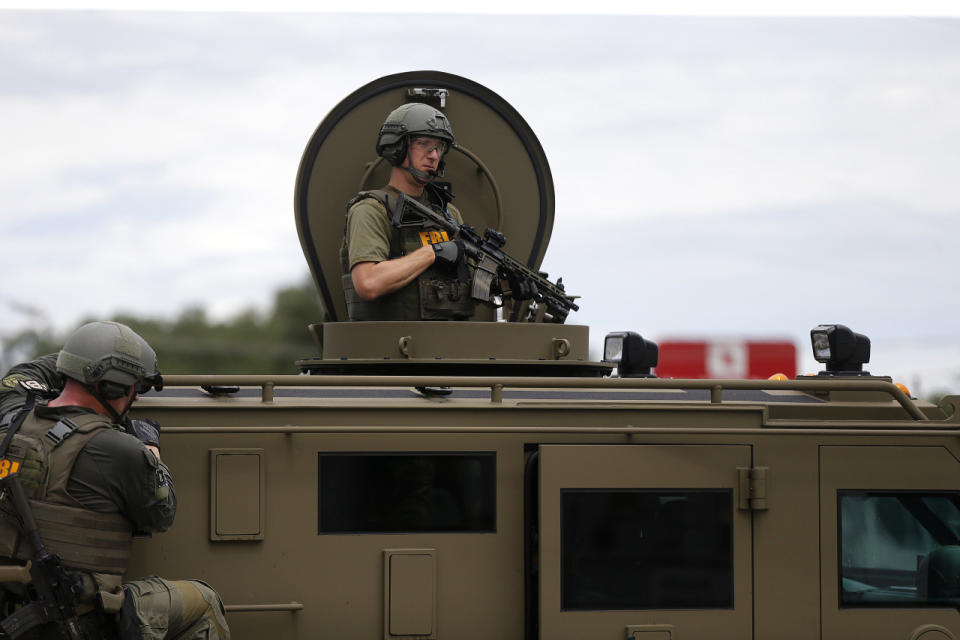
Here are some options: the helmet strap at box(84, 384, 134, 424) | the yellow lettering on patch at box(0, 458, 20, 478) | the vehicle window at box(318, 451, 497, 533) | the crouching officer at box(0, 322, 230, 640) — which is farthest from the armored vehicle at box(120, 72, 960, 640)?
the yellow lettering on patch at box(0, 458, 20, 478)

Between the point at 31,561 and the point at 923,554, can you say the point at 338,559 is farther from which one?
the point at 923,554

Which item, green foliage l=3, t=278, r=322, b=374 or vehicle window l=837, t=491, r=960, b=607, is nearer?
vehicle window l=837, t=491, r=960, b=607

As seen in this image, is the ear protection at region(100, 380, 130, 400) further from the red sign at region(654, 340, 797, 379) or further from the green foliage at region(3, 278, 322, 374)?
the green foliage at region(3, 278, 322, 374)

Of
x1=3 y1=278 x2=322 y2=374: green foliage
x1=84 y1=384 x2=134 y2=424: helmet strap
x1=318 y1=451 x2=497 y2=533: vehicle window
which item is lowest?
x1=318 y1=451 x2=497 y2=533: vehicle window

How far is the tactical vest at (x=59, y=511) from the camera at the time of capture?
5.21m

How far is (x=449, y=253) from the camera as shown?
6828 mm

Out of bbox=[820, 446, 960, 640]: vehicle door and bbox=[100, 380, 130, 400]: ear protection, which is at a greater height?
bbox=[100, 380, 130, 400]: ear protection

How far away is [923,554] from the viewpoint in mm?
6223

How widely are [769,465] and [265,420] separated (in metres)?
2.42

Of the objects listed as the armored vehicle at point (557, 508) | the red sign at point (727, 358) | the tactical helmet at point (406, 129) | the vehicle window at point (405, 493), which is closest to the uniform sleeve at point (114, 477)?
the armored vehicle at point (557, 508)

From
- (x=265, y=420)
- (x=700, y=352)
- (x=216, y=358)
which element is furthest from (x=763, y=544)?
(x=216, y=358)

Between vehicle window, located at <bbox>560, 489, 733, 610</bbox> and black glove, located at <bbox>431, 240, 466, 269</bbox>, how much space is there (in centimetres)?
155

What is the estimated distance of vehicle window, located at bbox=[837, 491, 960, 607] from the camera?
20.4 feet

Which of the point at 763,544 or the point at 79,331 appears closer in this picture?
the point at 79,331
